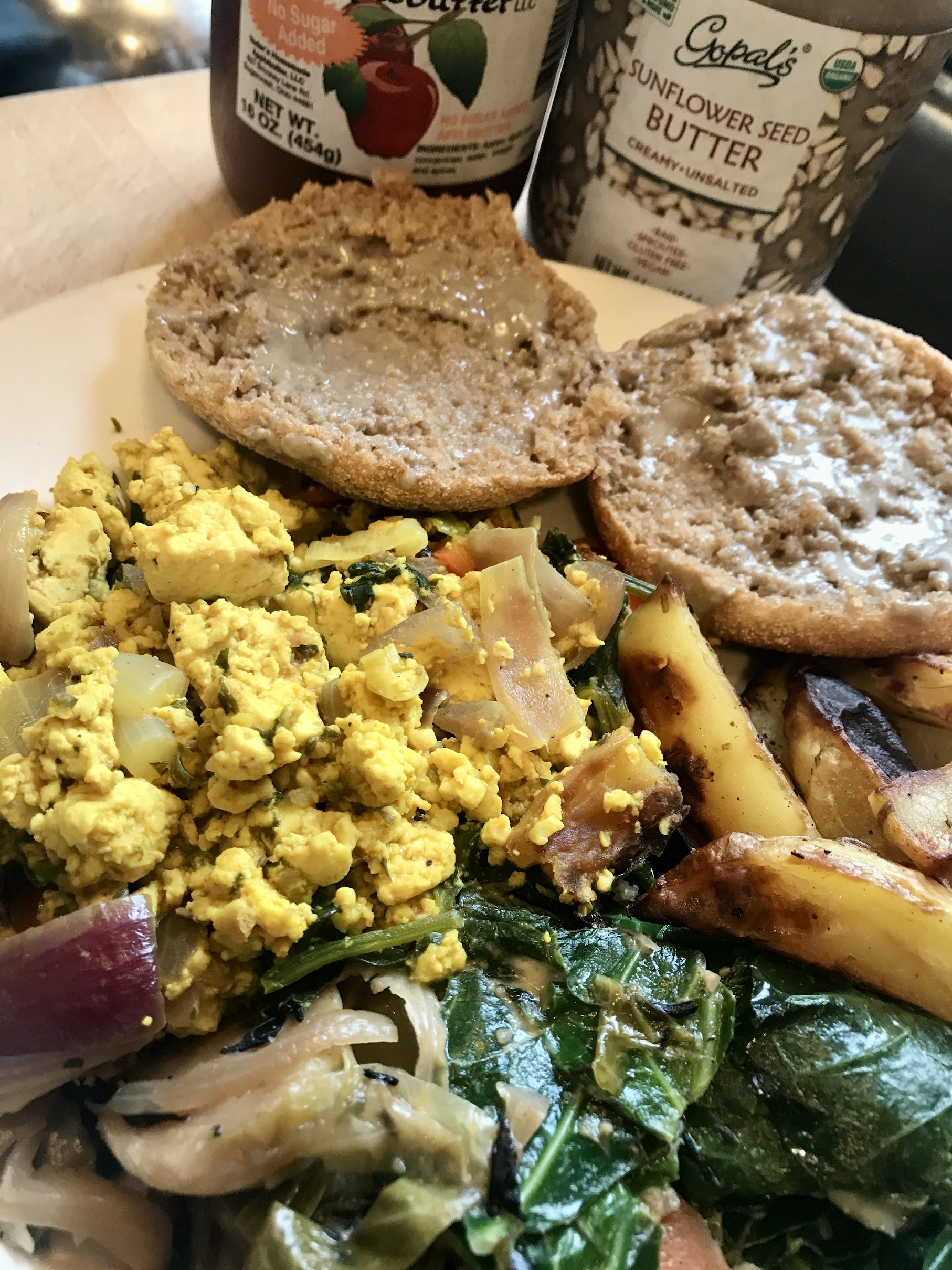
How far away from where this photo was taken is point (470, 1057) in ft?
3.74

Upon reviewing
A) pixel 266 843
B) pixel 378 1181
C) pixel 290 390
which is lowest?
pixel 378 1181

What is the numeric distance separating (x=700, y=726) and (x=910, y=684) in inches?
17.3

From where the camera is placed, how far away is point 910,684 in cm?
160

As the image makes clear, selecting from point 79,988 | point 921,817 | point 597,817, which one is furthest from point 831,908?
point 79,988

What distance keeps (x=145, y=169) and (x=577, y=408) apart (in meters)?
1.42

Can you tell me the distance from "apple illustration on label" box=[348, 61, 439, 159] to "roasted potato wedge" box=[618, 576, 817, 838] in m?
1.10

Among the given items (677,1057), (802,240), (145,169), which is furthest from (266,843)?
(145,169)

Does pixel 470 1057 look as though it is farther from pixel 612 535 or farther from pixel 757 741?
pixel 612 535

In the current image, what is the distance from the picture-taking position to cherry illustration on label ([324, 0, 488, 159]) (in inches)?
66.1

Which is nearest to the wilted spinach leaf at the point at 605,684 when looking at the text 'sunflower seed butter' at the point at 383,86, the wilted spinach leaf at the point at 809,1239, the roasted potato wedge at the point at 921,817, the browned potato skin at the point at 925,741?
the roasted potato wedge at the point at 921,817

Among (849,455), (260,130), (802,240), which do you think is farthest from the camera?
(802,240)

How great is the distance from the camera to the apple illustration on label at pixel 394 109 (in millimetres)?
1740

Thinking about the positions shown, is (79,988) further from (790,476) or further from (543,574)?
(790,476)

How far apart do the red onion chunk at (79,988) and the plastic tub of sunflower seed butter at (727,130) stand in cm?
181
